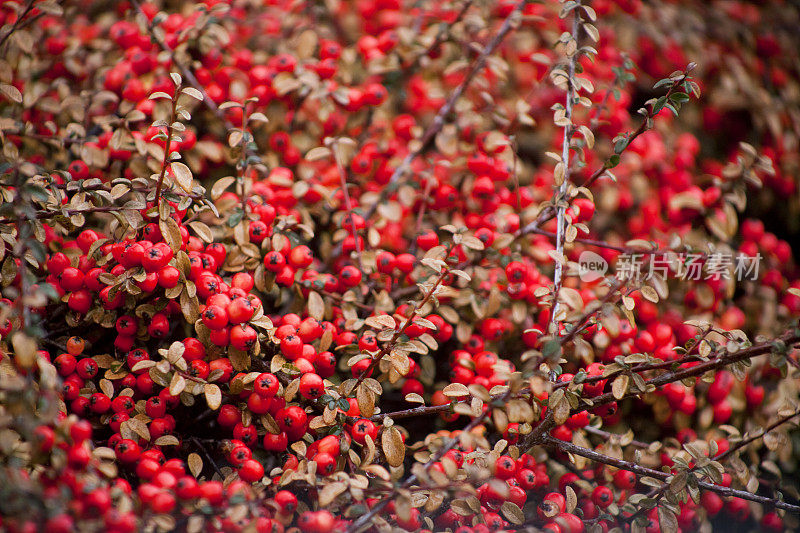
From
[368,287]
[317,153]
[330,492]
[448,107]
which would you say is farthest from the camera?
[448,107]

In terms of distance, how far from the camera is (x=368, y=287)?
1586 millimetres

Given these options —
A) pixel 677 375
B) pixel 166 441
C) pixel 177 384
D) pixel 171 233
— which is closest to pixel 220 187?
pixel 171 233

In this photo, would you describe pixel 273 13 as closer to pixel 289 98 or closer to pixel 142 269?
pixel 289 98

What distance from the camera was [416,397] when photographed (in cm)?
136

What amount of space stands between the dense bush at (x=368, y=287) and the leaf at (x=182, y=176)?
0.5 inches

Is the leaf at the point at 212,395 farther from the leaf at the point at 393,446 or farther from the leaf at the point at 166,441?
the leaf at the point at 393,446

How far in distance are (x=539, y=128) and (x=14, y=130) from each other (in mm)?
1964

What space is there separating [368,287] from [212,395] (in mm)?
550

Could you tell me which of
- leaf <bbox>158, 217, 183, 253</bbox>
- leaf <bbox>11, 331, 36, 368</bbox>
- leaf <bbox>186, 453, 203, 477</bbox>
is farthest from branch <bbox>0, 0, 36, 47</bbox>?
leaf <bbox>186, 453, 203, 477</bbox>

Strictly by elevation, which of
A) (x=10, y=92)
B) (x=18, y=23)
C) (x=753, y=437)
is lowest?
(x=753, y=437)

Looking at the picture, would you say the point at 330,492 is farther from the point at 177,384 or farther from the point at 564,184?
the point at 564,184

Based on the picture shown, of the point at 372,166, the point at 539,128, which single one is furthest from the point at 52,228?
the point at 539,128

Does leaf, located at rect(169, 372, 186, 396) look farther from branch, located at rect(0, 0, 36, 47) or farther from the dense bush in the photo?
branch, located at rect(0, 0, 36, 47)

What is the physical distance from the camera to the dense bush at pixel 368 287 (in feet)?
3.92
